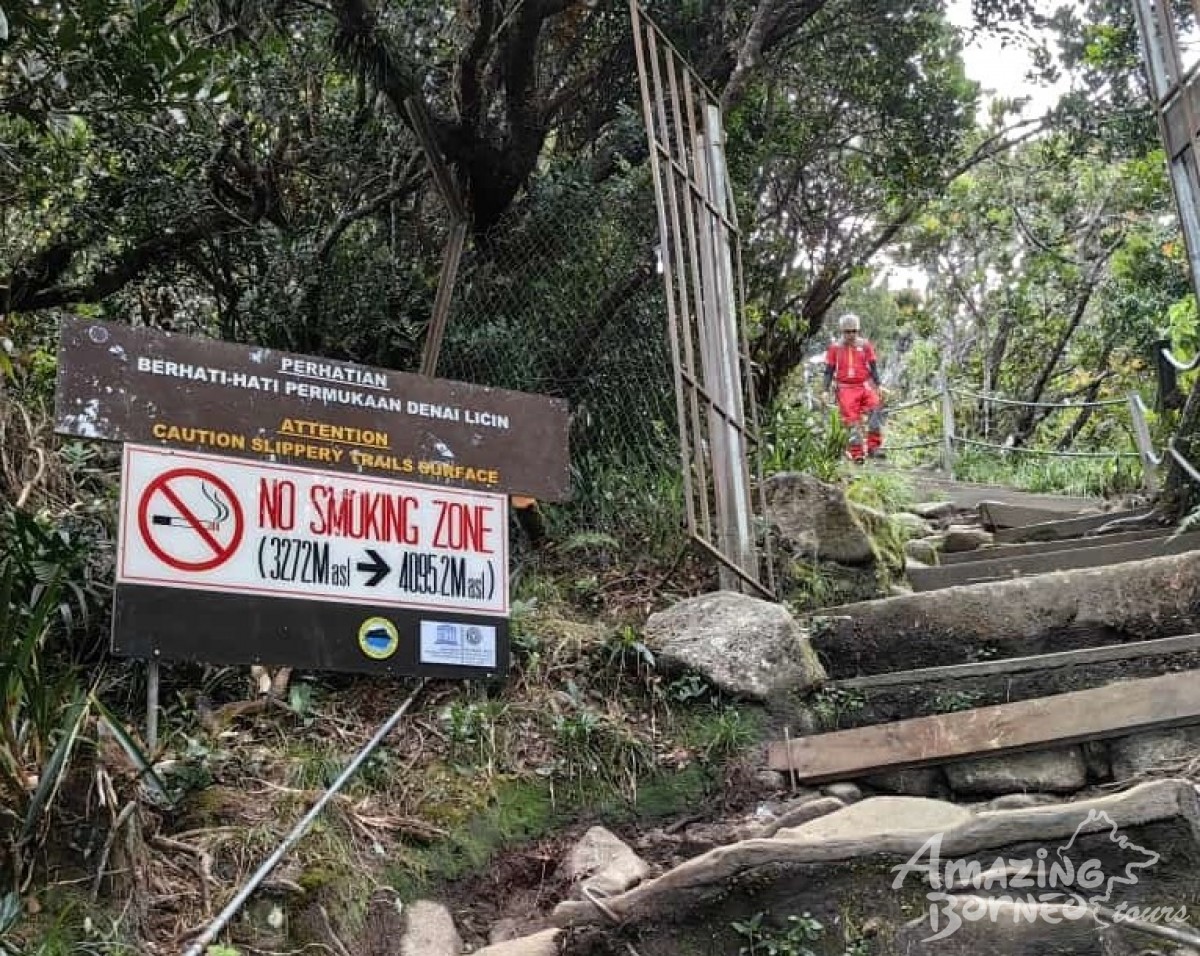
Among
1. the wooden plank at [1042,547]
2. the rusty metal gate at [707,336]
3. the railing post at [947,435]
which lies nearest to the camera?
the rusty metal gate at [707,336]

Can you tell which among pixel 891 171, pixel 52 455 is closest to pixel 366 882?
pixel 52 455

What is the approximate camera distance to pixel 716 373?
4.90 metres

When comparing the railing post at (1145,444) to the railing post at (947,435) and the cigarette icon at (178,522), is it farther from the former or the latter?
the cigarette icon at (178,522)

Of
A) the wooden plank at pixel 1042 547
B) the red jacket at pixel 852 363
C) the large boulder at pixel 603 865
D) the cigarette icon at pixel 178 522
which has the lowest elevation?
the large boulder at pixel 603 865

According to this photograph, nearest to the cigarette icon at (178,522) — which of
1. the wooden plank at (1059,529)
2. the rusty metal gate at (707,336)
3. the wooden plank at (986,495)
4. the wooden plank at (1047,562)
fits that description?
the rusty metal gate at (707,336)

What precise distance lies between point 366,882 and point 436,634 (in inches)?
32.1

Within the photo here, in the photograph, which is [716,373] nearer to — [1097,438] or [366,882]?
[366,882]

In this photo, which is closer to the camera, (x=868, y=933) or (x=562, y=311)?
(x=868, y=933)

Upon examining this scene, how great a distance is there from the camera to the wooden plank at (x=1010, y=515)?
7.80m

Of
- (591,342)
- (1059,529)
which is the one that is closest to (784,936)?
(591,342)

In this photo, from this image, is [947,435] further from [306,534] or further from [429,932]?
[429,932]

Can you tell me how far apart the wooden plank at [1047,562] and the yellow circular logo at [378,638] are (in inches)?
105

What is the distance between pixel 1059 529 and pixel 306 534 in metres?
4.60

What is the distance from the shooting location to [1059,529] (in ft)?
22.0
